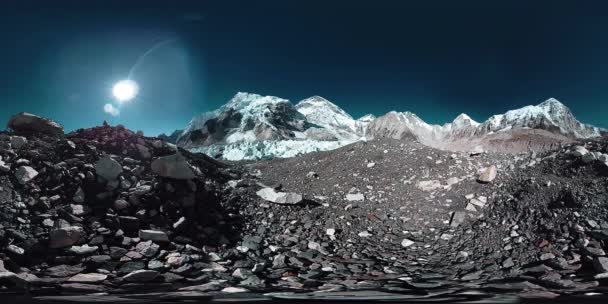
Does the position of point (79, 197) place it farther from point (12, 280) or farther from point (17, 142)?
point (12, 280)

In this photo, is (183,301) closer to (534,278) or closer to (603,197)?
(534,278)

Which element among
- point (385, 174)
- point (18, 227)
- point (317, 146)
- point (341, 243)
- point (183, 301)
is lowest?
point (183, 301)

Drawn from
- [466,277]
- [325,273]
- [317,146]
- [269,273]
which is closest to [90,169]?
[269,273]

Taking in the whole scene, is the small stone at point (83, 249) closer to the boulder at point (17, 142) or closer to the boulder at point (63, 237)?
the boulder at point (63, 237)

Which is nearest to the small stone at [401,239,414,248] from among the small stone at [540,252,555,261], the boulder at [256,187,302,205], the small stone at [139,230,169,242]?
the small stone at [540,252,555,261]

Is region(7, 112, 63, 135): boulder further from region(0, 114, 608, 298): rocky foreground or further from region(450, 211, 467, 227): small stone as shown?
region(450, 211, 467, 227): small stone

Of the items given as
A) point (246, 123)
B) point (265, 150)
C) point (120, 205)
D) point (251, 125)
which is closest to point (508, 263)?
point (120, 205)

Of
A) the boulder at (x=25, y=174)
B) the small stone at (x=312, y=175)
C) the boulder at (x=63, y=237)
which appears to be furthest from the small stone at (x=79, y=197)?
the small stone at (x=312, y=175)
